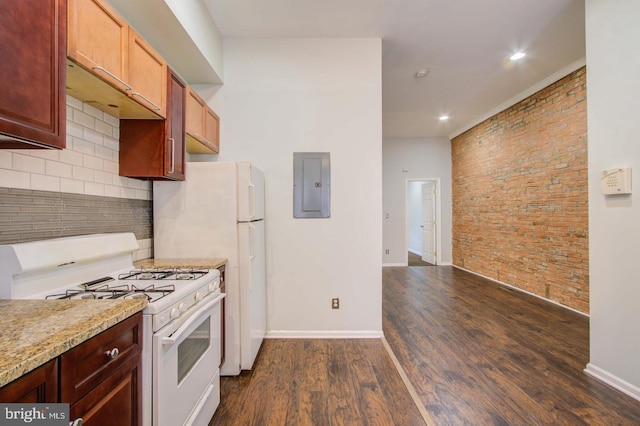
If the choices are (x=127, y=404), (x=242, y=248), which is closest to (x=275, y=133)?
(x=242, y=248)

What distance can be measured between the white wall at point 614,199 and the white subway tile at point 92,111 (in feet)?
11.7

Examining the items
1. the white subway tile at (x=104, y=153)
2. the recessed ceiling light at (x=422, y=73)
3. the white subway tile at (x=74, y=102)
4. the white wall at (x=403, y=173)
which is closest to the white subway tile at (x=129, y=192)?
the white subway tile at (x=104, y=153)

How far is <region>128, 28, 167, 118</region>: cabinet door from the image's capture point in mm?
1539

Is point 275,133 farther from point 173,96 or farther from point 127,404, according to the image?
point 127,404

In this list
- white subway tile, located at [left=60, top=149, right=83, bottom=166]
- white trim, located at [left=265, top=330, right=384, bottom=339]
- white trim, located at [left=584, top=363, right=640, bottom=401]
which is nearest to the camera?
white subway tile, located at [left=60, top=149, right=83, bottom=166]

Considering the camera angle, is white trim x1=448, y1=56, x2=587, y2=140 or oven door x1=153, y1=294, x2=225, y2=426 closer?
oven door x1=153, y1=294, x2=225, y2=426

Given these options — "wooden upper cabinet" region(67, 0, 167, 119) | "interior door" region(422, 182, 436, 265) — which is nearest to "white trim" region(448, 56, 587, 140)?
"interior door" region(422, 182, 436, 265)

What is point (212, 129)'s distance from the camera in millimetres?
2576

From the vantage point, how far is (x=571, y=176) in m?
3.36

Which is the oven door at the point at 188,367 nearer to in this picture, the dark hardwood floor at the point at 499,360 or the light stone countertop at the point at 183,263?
the light stone countertop at the point at 183,263

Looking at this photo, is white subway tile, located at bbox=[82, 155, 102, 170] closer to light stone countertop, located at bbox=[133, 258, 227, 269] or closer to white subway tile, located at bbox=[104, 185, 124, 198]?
white subway tile, located at bbox=[104, 185, 124, 198]

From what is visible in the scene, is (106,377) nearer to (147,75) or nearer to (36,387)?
(36,387)

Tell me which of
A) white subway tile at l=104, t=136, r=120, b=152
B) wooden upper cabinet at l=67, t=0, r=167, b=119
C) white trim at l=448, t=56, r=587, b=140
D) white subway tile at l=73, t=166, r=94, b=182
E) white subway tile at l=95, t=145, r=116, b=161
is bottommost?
white subway tile at l=73, t=166, r=94, b=182

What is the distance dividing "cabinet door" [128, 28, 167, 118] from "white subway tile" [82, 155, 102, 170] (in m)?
0.47
